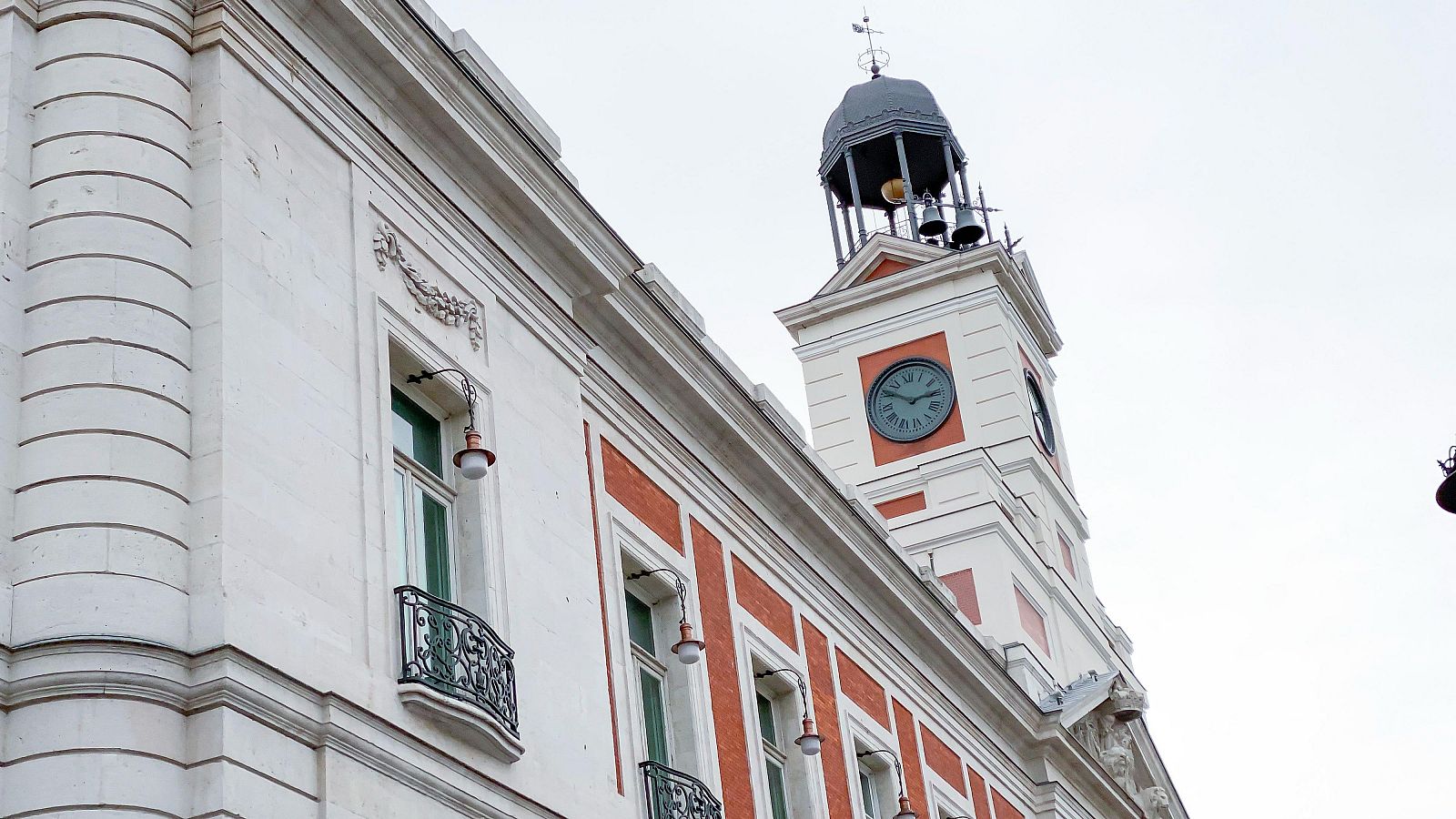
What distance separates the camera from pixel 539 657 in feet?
47.5

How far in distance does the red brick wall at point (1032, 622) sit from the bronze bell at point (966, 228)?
791cm

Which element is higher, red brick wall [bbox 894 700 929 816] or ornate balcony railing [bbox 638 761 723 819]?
red brick wall [bbox 894 700 929 816]

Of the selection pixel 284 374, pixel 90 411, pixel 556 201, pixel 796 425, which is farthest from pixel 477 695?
pixel 796 425

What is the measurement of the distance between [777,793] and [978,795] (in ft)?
21.6

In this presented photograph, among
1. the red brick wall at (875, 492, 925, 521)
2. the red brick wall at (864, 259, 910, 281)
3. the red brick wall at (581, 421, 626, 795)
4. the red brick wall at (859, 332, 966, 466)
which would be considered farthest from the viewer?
the red brick wall at (864, 259, 910, 281)

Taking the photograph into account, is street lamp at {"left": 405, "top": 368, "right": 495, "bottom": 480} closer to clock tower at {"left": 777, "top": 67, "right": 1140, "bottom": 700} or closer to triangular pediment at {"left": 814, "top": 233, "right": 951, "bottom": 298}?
clock tower at {"left": 777, "top": 67, "right": 1140, "bottom": 700}

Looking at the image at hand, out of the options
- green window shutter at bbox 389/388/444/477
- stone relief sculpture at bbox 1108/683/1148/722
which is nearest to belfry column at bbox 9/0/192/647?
green window shutter at bbox 389/388/444/477

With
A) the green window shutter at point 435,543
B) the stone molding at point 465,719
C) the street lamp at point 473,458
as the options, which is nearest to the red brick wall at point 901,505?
the green window shutter at point 435,543

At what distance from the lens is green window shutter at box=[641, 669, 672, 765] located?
17.6m

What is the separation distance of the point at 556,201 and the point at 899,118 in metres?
26.8

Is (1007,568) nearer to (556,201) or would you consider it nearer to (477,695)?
(556,201)

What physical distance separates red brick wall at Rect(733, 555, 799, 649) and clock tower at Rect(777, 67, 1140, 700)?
1403 cm

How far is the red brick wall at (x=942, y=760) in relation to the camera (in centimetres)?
2438

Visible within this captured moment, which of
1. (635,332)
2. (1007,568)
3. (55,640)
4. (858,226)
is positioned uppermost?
(858,226)
